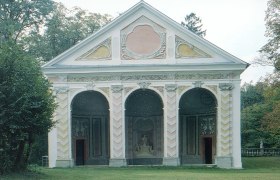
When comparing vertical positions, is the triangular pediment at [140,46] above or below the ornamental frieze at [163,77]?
above

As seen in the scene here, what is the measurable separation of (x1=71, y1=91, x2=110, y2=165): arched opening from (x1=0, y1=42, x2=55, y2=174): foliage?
50.3 ft

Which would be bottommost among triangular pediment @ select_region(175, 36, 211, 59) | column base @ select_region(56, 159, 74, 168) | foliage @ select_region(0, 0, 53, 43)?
column base @ select_region(56, 159, 74, 168)

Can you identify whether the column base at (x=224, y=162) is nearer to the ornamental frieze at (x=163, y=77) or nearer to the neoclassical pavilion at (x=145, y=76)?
the neoclassical pavilion at (x=145, y=76)

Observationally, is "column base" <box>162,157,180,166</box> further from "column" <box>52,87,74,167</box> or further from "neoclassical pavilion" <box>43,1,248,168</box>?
"column" <box>52,87,74,167</box>

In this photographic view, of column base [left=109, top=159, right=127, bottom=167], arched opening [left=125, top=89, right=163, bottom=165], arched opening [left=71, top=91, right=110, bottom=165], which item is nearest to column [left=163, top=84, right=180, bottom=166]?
column base [left=109, top=159, right=127, bottom=167]

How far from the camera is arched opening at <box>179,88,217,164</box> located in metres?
40.2

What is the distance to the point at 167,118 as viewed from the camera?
36906mm

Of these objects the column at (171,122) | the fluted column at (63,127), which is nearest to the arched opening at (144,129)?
the column at (171,122)

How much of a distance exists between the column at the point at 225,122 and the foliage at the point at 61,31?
1798 cm

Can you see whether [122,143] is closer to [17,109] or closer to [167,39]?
[167,39]

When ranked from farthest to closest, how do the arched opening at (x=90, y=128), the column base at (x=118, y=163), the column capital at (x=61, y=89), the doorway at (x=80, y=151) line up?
the doorway at (x=80, y=151)
the arched opening at (x=90, y=128)
the column capital at (x=61, y=89)
the column base at (x=118, y=163)

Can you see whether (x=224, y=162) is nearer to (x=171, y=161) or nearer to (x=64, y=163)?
(x=171, y=161)

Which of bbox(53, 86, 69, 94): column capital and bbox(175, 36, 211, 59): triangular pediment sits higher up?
bbox(175, 36, 211, 59): triangular pediment

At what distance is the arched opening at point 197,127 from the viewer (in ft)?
132
